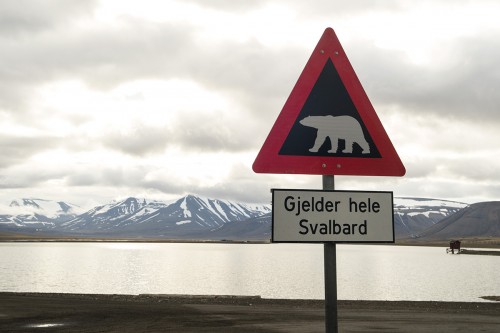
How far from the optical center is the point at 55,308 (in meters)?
20.9

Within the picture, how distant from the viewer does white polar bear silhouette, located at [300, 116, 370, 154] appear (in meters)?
4.65

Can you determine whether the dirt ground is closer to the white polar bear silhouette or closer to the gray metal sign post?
the gray metal sign post

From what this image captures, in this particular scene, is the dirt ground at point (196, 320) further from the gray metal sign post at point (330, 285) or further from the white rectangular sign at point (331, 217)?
the white rectangular sign at point (331, 217)

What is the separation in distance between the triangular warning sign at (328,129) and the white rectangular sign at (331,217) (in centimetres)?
22

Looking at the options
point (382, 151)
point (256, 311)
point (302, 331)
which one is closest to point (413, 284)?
point (256, 311)

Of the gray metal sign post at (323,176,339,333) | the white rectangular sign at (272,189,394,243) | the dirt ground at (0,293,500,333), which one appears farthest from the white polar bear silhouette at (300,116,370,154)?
the dirt ground at (0,293,500,333)

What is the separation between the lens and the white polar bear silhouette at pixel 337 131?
465 cm

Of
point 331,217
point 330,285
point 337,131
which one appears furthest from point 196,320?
point 337,131

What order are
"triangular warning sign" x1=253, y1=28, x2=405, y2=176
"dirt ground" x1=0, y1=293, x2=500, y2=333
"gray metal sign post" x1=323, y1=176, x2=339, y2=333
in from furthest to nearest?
"dirt ground" x1=0, y1=293, x2=500, y2=333, "triangular warning sign" x1=253, y1=28, x2=405, y2=176, "gray metal sign post" x1=323, y1=176, x2=339, y2=333

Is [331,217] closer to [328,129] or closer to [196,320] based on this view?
[328,129]

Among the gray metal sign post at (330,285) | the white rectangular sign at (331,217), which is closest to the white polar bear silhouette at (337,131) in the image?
the white rectangular sign at (331,217)

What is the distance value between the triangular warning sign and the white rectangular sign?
8.7 inches

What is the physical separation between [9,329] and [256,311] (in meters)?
9.02

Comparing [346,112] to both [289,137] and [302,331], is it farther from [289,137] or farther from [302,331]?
[302,331]
